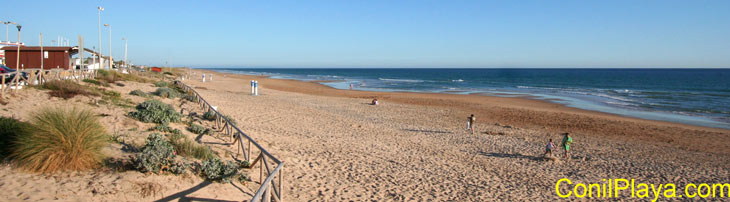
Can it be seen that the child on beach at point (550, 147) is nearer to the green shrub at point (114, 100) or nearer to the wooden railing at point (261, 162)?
the wooden railing at point (261, 162)

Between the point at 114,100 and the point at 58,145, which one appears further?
the point at 114,100

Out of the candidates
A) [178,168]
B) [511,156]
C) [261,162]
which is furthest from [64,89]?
[511,156]

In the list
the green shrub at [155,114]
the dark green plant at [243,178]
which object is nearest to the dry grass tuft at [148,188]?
the dark green plant at [243,178]

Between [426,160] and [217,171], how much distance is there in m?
5.49

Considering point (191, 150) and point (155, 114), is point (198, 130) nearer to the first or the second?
point (155, 114)

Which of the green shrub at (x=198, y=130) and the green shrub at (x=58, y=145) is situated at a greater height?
the green shrub at (x=58, y=145)

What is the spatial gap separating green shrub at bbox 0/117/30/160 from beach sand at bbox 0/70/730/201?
694 mm

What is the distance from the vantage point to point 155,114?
11.0 metres

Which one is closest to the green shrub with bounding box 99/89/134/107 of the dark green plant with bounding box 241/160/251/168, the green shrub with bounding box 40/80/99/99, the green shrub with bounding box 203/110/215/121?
the green shrub with bounding box 40/80/99/99

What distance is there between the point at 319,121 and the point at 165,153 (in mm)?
10321

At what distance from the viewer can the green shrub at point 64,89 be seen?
1289 centimetres

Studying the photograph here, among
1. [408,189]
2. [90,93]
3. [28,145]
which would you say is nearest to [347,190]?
[408,189]

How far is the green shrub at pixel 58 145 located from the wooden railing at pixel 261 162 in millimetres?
2375

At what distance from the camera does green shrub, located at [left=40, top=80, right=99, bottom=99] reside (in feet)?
42.3
